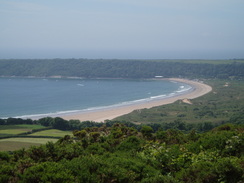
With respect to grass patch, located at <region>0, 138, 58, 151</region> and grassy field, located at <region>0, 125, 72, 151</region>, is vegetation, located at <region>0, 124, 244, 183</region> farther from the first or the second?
grassy field, located at <region>0, 125, 72, 151</region>

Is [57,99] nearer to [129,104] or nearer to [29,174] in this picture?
[129,104]

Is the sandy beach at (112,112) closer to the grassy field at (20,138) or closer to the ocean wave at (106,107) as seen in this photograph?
the ocean wave at (106,107)

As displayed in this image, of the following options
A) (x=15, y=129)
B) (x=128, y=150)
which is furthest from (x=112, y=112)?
(x=128, y=150)

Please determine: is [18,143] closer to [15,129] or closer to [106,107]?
[15,129]

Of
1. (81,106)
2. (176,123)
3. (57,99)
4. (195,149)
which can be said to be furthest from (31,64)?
(195,149)

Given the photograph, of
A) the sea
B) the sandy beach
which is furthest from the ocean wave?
the sandy beach

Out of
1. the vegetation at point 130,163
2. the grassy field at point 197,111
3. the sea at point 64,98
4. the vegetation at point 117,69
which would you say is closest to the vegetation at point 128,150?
the vegetation at point 130,163

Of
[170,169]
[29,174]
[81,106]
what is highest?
[29,174]
